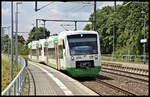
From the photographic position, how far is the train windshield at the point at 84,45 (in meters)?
21.4

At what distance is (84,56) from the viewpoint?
21141 mm

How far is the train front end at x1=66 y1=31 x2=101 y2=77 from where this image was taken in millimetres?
21109

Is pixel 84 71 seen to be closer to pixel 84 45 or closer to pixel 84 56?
pixel 84 56

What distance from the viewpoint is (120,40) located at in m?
65.2

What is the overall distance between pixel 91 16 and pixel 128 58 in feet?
171

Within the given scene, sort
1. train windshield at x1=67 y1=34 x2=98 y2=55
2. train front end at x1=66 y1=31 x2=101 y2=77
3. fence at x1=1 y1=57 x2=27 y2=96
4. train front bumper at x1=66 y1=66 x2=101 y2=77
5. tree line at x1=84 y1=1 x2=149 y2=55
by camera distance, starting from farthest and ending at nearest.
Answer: tree line at x1=84 y1=1 x2=149 y2=55 → train windshield at x1=67 y1=34 x2=98 y2=55 → train front end at x1=66 y1=31 x2=101 y2=77 → train front bumper at x1=66 y1=66 x2=101 y2=77 → fence at x1=1 y1=57 x2=27 y2=96

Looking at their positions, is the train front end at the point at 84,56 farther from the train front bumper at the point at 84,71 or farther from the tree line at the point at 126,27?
the tree line at the point at 126,27

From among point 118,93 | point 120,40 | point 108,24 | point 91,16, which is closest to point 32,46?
point 120,40

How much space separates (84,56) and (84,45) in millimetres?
738

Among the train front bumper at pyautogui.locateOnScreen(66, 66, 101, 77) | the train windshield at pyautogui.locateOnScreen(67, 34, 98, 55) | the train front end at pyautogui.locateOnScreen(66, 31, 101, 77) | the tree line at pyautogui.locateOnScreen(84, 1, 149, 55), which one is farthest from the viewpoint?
the tree line at pyautogui.locateOnScreen(84, 1, 149, 55)

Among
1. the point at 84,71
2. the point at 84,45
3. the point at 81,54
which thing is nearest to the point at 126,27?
the point at 84,45

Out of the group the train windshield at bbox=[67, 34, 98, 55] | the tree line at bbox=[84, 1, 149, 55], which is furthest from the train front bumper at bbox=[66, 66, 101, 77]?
the tree line at bbox=[84, 1, 149, 55]

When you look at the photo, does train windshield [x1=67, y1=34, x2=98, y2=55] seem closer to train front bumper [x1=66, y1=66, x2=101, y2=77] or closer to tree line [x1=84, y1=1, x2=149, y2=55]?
train front bumper [x1=66, y1=66, x2=101, y2=77]

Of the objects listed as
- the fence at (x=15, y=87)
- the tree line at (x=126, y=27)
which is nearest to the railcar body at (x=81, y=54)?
the fence at (x=15, y=87)
